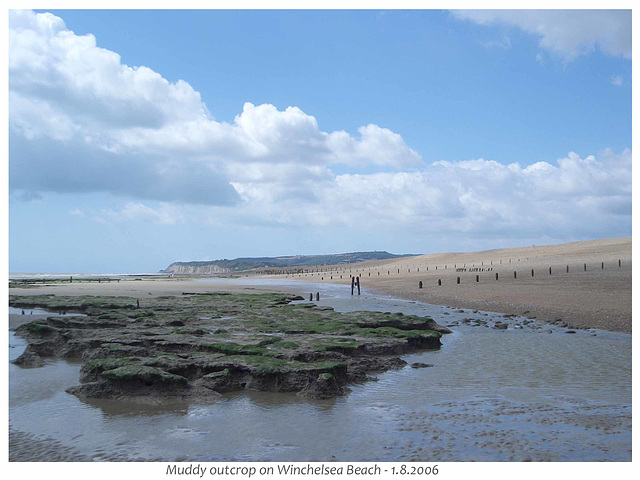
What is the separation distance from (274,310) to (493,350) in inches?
542

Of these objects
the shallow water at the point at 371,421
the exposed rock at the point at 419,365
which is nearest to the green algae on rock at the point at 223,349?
the exposed rock at the point at 419,365

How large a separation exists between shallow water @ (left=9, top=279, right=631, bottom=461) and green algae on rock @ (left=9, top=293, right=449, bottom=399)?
1.63ft

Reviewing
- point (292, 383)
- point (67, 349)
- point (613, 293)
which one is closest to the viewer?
point (292, 383)

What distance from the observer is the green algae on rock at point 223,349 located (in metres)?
10.3

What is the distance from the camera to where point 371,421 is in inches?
339

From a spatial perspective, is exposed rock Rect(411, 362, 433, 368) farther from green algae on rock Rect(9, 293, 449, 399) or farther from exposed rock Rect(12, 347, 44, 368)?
exposed rock Rect(12, 347, 44, 368)

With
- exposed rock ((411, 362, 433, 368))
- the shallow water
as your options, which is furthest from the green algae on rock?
the shallow water

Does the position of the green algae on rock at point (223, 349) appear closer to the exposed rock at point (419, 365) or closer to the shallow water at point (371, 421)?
the exposed rock at point (419, 365)

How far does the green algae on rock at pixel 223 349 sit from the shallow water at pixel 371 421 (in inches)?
19.5

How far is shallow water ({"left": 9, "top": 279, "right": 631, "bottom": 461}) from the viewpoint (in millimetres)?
7266

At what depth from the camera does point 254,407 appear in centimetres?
954

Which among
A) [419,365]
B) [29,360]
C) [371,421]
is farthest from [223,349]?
[371,421]
